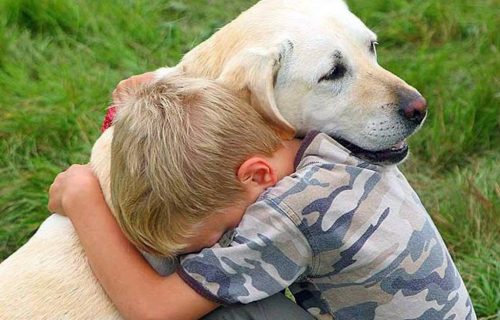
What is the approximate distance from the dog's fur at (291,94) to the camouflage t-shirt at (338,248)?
0.41 feet

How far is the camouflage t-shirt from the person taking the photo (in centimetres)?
228

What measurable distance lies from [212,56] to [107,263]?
2.08 ft

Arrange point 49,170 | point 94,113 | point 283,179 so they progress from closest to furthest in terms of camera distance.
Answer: point 283,179 → point 49,170 → point 94,113

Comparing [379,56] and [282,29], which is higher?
[282,29]

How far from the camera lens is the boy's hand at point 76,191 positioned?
2551mm

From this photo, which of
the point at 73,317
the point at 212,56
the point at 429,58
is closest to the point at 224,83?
the point at 212,56

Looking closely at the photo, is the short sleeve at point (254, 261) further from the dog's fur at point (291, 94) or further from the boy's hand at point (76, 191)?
the boy's hand at point (76, 191)

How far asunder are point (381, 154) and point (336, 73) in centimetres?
25

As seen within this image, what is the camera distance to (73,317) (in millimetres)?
2463

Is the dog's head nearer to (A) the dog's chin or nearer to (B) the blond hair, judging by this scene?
(A) the dog's chin

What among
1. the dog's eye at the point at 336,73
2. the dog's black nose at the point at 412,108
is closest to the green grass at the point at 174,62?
the dog's black nose at the point at 412,108

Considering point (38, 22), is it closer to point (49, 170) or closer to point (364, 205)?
point (49, 170)

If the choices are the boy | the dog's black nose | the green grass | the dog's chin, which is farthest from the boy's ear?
the green grass

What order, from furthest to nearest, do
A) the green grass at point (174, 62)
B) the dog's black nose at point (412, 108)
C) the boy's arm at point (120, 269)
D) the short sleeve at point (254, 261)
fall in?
the green grass at point (174, 62) < the dog's black nose at point (412, 108) < the boy's arm at point (120, 269) < the short sleeve at point (254, 261)
